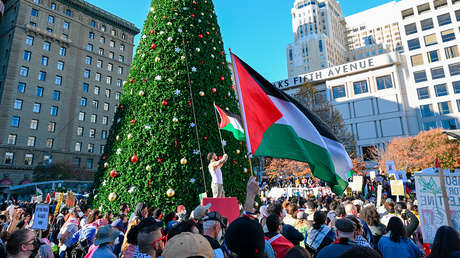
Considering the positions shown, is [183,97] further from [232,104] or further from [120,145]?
[120,145]

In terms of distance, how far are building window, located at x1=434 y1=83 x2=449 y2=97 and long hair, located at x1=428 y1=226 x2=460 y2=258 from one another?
201ft

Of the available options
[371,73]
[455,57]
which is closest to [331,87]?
[371,73]

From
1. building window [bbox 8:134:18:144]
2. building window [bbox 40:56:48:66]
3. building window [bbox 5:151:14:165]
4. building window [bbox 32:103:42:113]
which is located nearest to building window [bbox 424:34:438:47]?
building window [bbox 40:56:48:66]

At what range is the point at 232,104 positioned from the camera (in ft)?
31.3

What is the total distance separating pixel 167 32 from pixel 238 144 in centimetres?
459

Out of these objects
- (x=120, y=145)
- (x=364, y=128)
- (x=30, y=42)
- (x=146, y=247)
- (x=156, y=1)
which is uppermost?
(x=30, y=42)

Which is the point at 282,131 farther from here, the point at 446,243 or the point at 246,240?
the point at 246,240

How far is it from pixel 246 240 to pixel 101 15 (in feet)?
223

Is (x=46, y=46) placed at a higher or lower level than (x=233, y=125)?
higher

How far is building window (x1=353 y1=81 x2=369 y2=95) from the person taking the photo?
57269 millimetres

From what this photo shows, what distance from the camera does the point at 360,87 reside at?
190ft

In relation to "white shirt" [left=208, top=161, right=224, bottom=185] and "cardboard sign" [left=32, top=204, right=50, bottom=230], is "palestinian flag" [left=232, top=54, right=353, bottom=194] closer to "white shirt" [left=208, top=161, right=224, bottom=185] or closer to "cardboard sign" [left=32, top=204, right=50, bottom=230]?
"white shirt" [left=208, top=161, right=224, bottom=185]

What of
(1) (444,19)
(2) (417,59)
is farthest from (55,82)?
(1) (444,19)

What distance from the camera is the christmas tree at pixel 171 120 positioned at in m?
7.82
